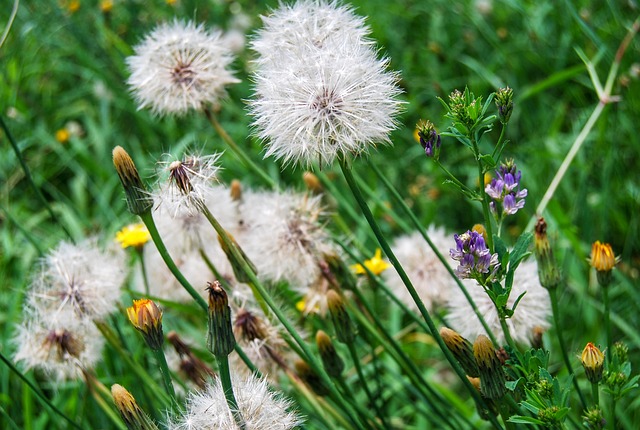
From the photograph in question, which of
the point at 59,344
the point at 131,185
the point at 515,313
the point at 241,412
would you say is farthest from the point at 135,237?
the point at 515,313

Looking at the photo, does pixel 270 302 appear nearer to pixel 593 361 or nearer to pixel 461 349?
pixel 461 349

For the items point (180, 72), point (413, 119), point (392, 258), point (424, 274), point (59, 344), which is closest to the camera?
point (392, 258)

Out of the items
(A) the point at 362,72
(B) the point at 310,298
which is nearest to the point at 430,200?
(B) the point at 310,298

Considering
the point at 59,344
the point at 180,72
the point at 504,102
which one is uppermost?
the point at 180,72

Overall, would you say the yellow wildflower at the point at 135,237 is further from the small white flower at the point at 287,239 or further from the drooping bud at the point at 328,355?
the drooping bud at the point at 328,355

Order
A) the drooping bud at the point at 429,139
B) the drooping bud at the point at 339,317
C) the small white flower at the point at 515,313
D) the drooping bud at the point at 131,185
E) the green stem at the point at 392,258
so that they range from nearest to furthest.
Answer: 1. the green stem at the point at 392,258
2. the drooping bud at the point at 429,139
3. the drooping bud at the point at 131,185
4. the drooping bud at the point at 339,317
5. the small white flower at the point at 515,313

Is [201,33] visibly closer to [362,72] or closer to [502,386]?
[362,72]

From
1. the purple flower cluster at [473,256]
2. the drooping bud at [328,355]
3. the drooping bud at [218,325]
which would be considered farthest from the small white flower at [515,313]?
the drooping bud at [218,325]

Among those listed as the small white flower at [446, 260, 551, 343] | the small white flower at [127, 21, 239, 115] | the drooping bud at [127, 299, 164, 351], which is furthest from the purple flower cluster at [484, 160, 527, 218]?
the small white flower at [127, 21, 239, 115]
